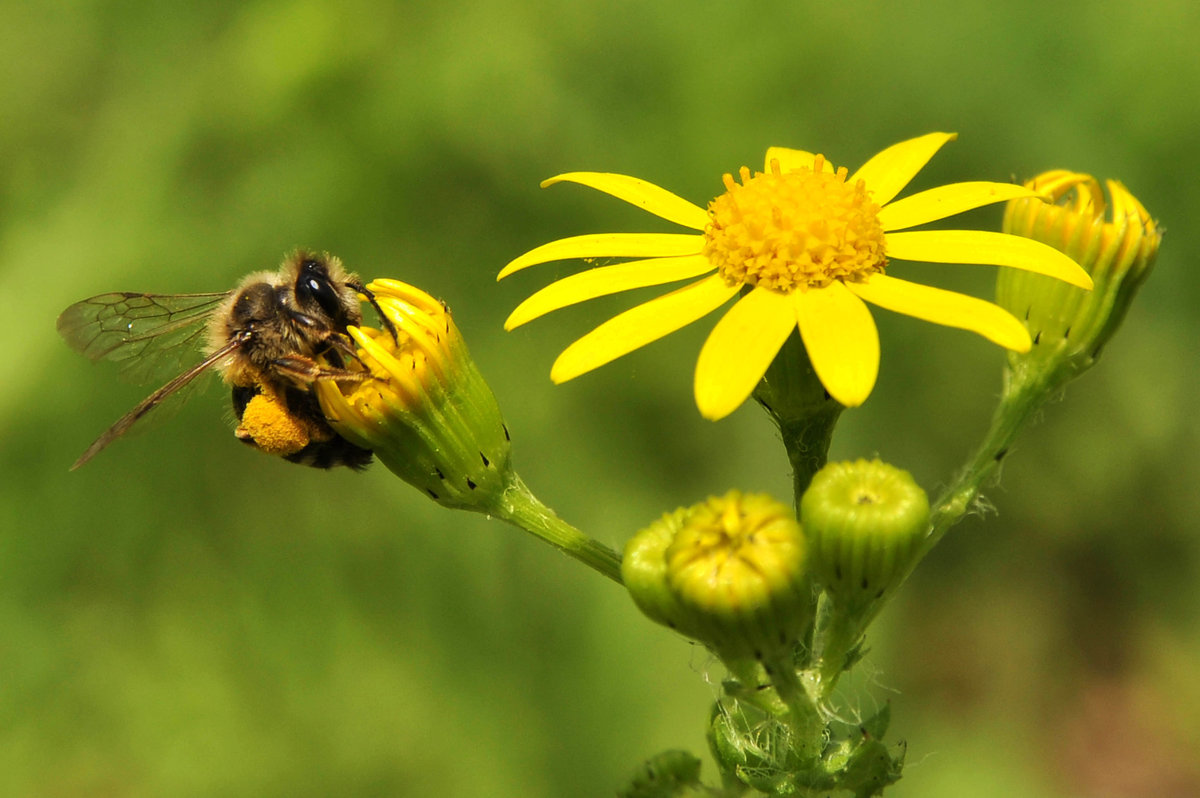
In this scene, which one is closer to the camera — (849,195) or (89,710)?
(849,195)

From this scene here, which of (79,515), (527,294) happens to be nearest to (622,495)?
(527,294)

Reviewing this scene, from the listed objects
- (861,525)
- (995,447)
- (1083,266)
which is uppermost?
(1083,266)

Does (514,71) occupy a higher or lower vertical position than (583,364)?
higher

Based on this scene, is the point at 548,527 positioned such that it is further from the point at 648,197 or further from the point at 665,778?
the point at 648,197

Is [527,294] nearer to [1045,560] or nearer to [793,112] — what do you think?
[793,112]

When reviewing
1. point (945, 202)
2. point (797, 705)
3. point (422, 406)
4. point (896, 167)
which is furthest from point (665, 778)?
point (896, 167)

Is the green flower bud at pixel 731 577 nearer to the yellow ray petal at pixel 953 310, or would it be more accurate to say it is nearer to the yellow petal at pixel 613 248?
the yellow ray petal at pixel 953 310

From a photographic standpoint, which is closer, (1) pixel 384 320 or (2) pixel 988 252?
(2) pixel 988 252
